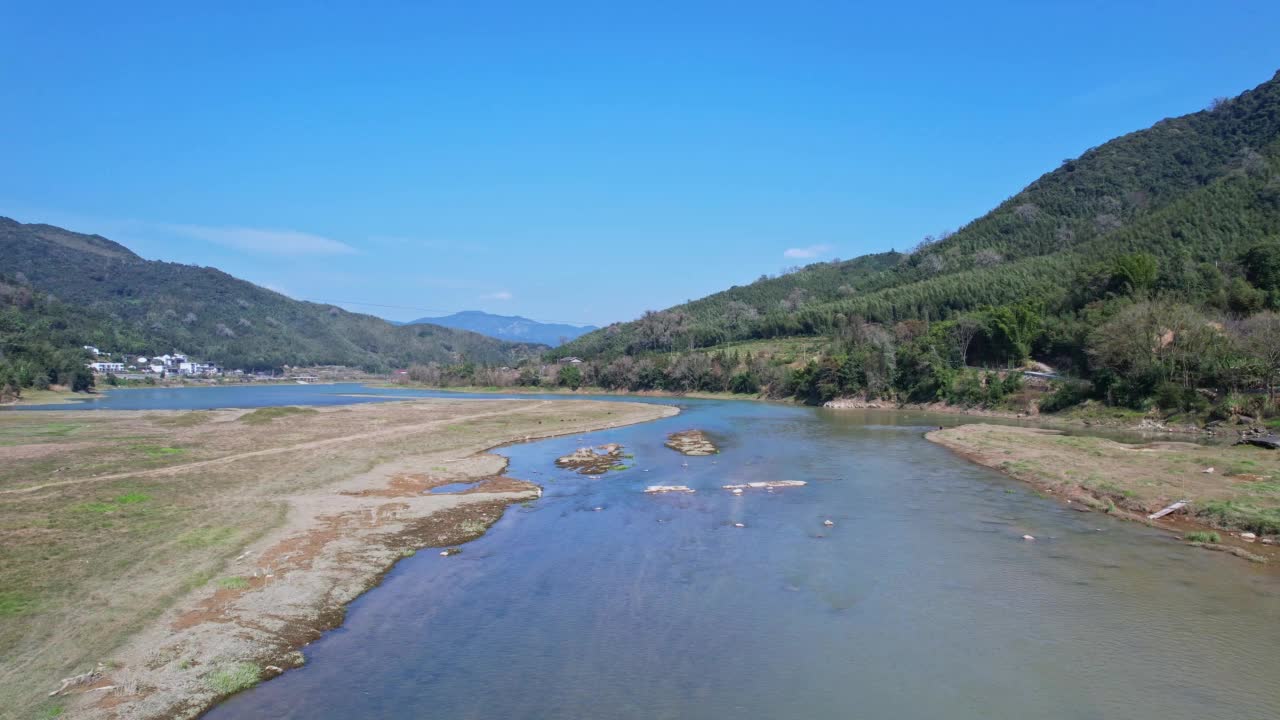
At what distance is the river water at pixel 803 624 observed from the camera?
34.6ft

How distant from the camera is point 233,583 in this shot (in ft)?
47.6

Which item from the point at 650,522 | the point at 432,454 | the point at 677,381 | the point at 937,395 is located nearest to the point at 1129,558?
the point at 650,522

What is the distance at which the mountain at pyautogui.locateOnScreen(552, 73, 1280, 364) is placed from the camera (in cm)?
7994

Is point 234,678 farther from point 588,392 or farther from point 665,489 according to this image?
point 588,392

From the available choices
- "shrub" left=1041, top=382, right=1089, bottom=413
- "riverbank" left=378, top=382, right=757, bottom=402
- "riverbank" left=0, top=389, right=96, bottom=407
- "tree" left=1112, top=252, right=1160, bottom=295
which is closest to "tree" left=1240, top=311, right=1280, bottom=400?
"shrub" left=1041, top=382, right=1089, bottom=413

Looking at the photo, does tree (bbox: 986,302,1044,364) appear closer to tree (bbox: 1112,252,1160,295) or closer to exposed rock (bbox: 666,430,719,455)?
tree (bbox: 1112,252,1160,295)

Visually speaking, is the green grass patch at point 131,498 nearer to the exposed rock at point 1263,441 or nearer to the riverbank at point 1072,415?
the exposed rock at point 1263,441

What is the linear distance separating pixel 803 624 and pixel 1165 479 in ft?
65.3

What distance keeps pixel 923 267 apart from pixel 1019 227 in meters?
24.1

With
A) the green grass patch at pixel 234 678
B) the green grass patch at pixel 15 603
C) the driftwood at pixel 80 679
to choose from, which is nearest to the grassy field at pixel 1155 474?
the green grass patch at pixel 234 678

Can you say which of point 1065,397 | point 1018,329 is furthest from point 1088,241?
point 1065,397

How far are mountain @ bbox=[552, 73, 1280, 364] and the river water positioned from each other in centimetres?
5660

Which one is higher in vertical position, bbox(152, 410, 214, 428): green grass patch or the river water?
bbox(152, 410, 214, 428): green grass patch

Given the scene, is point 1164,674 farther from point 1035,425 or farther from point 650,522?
point 1035,425
